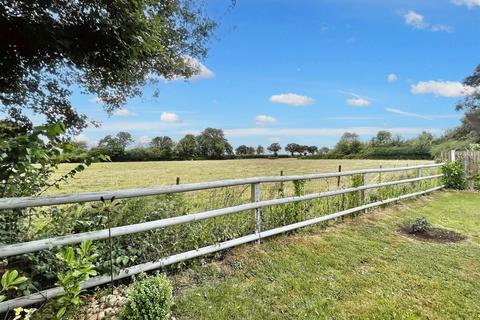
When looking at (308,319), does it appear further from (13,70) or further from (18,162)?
(13,70)

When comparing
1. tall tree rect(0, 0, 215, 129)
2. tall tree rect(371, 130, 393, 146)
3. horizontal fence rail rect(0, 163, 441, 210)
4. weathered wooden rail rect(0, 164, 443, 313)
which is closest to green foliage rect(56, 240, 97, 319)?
weathered wooden rail rect(0, 164, 443, 313)

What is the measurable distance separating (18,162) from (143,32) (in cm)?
213

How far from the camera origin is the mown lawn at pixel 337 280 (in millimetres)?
3248

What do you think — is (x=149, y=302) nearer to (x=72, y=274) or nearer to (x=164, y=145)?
(x=72, y=274)

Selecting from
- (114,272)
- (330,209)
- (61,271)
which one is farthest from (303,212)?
(61,271)

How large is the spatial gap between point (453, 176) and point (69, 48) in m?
13.4

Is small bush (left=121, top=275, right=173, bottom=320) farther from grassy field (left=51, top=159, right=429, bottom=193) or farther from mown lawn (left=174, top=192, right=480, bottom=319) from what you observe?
grassy field (left=51, top=159, right=429, bottom=193)

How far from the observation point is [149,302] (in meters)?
2.72

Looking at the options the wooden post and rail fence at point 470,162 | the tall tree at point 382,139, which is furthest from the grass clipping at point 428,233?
the tall tree at point 382,139

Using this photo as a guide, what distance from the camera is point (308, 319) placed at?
3082 mm

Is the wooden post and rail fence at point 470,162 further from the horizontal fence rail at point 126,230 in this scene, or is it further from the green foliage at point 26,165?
the green foliage at point 26,165

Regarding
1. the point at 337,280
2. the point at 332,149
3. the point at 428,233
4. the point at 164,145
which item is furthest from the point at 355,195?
the point at 332,149

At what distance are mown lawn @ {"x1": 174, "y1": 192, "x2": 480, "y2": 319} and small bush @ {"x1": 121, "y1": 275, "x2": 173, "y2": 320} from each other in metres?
0.30

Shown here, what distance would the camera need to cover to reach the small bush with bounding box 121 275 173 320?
271 centimetres
